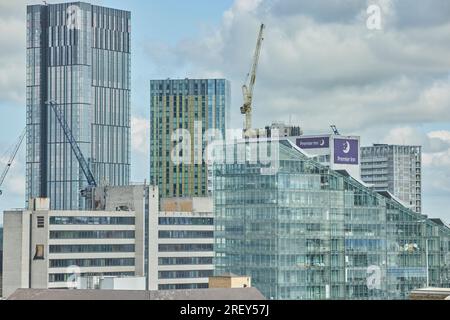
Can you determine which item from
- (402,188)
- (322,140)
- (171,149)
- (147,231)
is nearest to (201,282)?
(147,231)

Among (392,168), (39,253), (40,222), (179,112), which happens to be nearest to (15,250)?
(39,253)

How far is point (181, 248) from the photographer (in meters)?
60.4

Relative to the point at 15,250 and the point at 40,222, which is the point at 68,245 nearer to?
the point at 40,222

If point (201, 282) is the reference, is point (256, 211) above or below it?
above

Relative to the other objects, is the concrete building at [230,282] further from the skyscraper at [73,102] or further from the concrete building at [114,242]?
the concrete building at [114,242]

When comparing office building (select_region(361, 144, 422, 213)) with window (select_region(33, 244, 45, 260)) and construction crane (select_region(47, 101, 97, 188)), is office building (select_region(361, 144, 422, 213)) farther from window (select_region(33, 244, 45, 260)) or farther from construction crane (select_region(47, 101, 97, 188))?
window (select_region(33, 244, 45, 260))

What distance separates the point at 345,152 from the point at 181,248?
22.9 meters

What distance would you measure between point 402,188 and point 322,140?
2794cm

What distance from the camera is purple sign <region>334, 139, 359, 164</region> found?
78.5 metres

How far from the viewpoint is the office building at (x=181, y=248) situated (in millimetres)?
59031

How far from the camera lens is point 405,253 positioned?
48500 millimetres

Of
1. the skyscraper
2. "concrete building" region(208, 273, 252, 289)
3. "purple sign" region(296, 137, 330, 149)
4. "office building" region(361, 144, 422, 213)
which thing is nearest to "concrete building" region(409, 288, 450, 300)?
"concrete building" region(208, 273, 252, 289)

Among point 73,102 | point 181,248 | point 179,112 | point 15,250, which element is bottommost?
point 181,248
